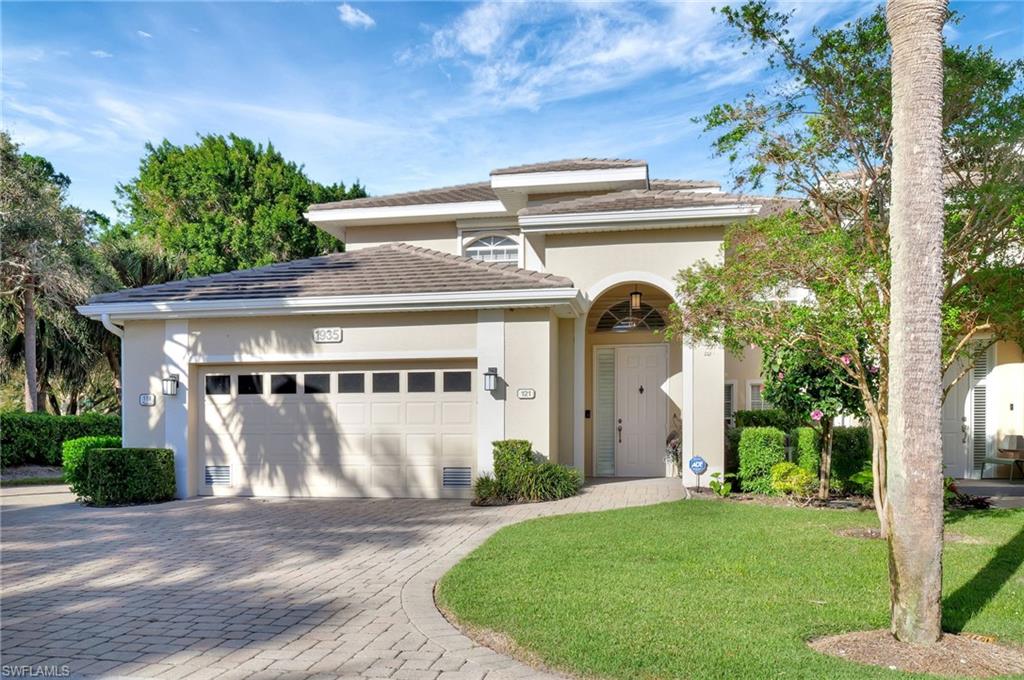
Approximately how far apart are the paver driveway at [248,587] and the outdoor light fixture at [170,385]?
2.06 meters

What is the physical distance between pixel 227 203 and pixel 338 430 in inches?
940

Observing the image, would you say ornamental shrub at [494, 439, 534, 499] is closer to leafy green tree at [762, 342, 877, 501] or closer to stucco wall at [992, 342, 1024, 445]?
leafy green tree at [762, 342, 877, 501]

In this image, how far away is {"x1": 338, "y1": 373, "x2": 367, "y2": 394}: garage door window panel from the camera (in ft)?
44.6

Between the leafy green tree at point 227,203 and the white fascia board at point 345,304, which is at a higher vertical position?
the leafy green tree at point 227,203

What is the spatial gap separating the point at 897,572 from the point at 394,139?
15.7 meters

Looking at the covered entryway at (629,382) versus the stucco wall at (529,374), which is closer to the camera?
the stucco wall at (529,374)

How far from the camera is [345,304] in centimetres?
1319

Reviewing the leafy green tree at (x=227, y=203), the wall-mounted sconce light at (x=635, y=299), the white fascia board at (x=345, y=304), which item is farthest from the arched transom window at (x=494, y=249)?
the leafy green tree at (x=227, y=203)

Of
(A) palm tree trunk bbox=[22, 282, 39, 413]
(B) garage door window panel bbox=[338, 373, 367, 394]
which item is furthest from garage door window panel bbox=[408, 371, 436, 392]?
(A) palm tree trunk bbox=[22, 282, 39, 413]

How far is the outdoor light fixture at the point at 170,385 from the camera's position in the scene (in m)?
13.6

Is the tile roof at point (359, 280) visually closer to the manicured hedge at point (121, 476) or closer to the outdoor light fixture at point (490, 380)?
the outdoor light fixture at point (490, 380)

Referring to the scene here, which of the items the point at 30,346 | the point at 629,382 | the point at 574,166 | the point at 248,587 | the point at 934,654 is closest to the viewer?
the point at 934,654

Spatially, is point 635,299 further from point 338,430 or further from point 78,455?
point 78,455

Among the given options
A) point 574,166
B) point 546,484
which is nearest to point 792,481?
point 546,484
